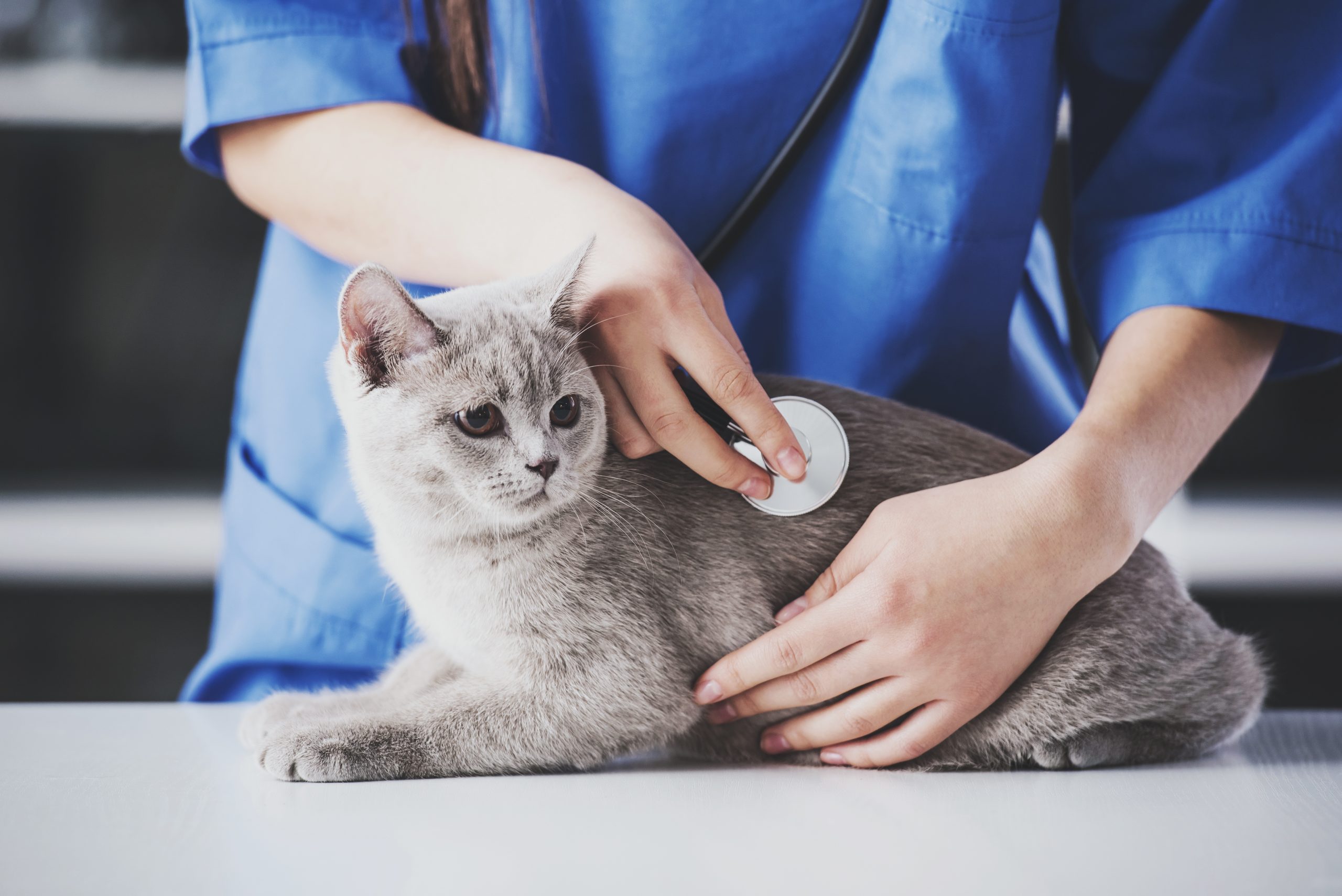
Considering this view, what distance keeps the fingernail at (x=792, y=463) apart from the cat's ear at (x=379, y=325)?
324 millimetres

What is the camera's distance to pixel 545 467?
817 millimetres

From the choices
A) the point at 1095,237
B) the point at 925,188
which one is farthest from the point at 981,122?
the point at 1095,237

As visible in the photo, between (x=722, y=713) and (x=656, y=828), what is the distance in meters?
0.24

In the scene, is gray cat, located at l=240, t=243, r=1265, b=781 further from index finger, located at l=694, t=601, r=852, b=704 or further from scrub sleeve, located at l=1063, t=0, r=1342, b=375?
scrub sleeve, located at l=1063, t=0, r=1342, b=375

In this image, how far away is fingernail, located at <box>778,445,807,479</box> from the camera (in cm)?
81

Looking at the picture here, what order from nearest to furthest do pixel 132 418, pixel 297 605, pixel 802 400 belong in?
pixel 802 400, pixel 297 605, pixel 132 418

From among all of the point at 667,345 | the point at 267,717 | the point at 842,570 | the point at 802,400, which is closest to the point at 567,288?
the point at 667,345

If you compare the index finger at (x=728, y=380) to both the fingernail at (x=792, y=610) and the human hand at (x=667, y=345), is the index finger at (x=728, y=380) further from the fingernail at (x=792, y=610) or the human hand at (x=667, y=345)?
the fingernail at (x=792, y=610)

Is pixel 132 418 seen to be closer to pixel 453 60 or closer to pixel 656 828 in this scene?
pixel 453 60

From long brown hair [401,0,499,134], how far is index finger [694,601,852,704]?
2.14 feet

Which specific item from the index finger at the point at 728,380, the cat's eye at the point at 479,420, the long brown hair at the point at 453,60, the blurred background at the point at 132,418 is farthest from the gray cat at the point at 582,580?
the blurred background at the point at 132,418

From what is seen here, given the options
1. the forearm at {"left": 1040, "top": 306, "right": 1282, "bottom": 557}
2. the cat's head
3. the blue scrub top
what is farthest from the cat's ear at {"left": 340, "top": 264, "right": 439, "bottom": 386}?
the forearm at {"left": 1040, "top": 306, "right": 1282, "bottom": 557}

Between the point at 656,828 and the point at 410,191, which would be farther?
the point at 410,191

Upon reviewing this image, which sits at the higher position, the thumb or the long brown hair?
the long brown hair
